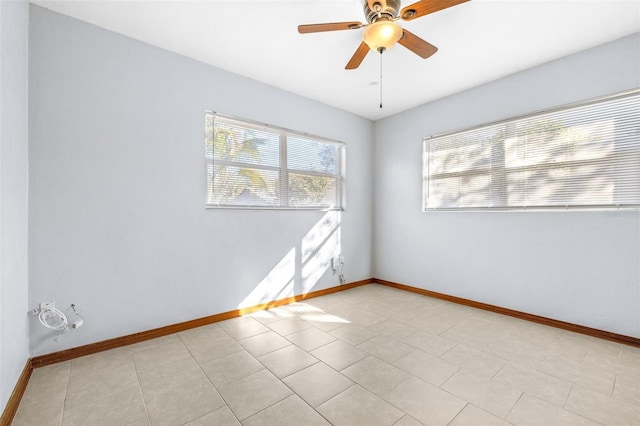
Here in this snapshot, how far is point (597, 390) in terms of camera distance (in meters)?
1.82

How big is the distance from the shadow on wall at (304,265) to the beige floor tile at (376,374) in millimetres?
1614

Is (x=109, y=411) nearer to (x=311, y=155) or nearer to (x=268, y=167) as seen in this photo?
(x=268, y=167)

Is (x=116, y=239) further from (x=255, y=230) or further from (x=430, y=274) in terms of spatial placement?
(x=430, y=274)

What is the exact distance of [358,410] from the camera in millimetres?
1629

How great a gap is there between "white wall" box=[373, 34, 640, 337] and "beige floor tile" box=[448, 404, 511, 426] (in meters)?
2.02

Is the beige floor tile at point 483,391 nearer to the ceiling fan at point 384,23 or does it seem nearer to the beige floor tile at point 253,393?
the beige floor tile at point 253,393

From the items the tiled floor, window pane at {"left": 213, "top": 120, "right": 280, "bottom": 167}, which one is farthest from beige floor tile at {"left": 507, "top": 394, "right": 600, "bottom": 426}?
window pane at {"left": 213, "top": 120, "right": 280, "bottom": 167}

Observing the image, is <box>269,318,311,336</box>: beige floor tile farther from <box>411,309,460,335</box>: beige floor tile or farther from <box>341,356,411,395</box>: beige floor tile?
<box>411,309,460,335</box>: beige floor tile

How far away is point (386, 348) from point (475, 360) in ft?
2.33

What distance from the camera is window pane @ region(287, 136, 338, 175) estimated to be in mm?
3777

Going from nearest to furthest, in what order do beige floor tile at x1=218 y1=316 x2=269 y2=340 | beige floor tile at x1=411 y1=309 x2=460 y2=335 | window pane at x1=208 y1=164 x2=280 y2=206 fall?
beige floor tile at x1=218 y1=316 x2=269 y2=340
beige floor tile at x1=411 y1=309 x2=460 y2=335
window pane at x1=208 y1=164 x2=280 y2=206

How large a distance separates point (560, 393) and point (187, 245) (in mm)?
3295

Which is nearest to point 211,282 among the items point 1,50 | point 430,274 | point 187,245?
point 187,245

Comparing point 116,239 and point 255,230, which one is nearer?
point 116,239
